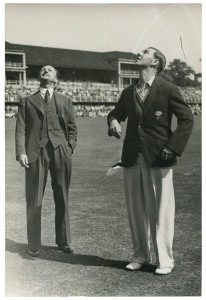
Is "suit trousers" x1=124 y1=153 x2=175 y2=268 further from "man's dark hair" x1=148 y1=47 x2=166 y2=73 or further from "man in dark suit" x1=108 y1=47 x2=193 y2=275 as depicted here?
"man's dark hair" x1=148 y1=47 x2=166 y2=73

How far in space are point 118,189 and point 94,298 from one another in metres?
3.90

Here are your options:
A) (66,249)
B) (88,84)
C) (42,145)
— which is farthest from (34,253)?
(88,84)

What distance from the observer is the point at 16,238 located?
461 cm

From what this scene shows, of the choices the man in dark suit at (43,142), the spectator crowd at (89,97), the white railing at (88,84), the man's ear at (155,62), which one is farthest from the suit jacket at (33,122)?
the white railing at (88,84)

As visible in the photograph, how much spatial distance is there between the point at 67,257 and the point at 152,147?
4.75 ft

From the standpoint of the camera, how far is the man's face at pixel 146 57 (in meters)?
3.61

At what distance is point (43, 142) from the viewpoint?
13.5ft

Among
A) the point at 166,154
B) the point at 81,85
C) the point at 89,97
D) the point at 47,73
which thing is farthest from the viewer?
the point at 89,97

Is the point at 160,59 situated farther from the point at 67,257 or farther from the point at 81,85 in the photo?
the point at 81,85

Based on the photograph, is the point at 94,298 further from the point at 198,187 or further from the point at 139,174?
the point at 198,187

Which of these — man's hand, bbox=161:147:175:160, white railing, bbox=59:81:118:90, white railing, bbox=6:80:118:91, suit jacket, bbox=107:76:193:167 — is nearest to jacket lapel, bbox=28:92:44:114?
suit jacket, bbox=107:76:193:167

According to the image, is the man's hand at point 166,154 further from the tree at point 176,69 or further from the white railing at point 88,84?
the white railing at point 88,84

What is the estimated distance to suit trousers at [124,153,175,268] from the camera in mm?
3684

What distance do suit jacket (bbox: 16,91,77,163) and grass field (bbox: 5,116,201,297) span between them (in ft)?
3.45
